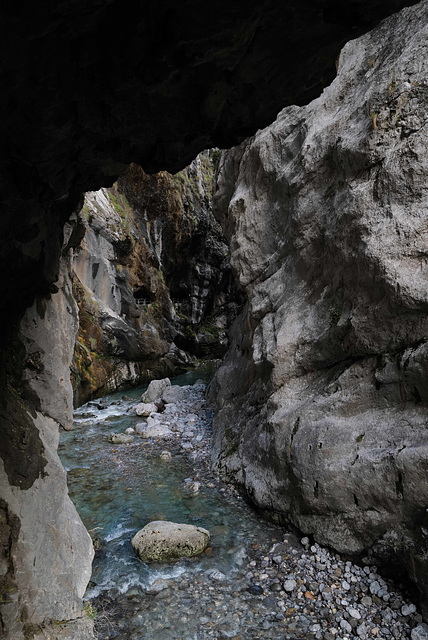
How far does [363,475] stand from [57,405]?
4724 mm

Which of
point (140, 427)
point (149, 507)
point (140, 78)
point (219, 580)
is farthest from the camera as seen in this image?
point (140, 427)

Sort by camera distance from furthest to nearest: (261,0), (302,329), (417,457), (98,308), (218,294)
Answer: (218,294), (98,308), (302,329), (417,457), (261,0)

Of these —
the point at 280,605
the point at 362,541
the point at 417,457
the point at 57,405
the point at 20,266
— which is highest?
the point at 20,266

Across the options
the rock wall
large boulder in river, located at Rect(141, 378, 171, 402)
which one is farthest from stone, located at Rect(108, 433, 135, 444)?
the rock wall

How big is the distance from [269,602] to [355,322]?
179 inches

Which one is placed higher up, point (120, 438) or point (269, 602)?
point (120, 438)

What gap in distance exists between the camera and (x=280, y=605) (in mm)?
5082

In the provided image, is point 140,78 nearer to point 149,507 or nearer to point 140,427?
point 149,507

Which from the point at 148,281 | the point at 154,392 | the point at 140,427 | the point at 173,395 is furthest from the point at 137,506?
the point at 148,281

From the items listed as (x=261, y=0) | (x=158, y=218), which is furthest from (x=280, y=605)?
(x=158, y=218)

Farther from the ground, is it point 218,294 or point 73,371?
point 218,294

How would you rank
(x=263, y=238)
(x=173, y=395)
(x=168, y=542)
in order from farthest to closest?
(x=173, y=395) → (x=263, y=238) → (x=168, y=542)

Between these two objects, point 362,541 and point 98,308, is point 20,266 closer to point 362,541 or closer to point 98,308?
point 362,541

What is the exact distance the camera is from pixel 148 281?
1062 inches
